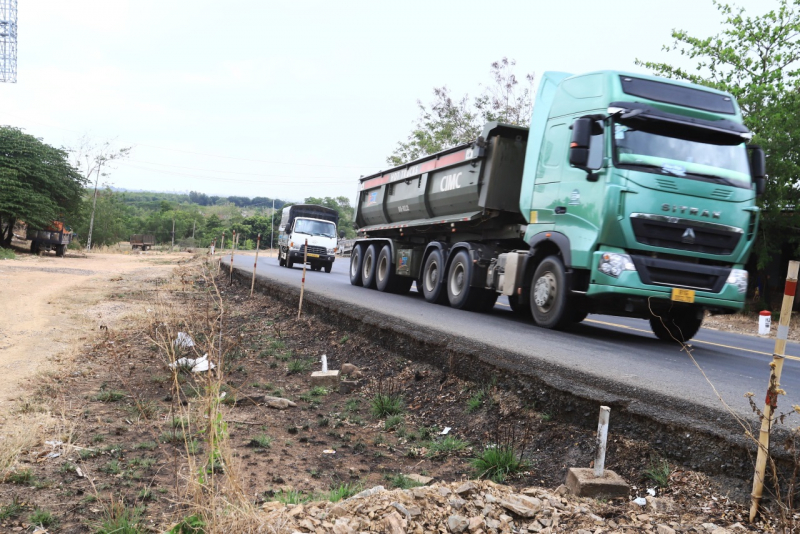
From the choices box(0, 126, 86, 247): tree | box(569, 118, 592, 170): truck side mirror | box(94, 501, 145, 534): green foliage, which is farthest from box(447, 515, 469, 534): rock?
box(0, 126, 86, 247): tree

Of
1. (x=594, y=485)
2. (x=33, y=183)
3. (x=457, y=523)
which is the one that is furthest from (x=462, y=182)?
(x=33, y=183)

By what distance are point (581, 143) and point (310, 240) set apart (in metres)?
22.1

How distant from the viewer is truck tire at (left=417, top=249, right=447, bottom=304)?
1310cm

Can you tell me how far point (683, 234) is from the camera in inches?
318

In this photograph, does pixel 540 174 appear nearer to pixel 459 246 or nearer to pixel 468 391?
pixel 459 246

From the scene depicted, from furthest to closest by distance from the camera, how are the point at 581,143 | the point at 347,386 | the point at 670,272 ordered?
1. the point at 581,143
2. the point at 670,272
3. the point at 347,386

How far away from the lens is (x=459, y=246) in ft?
40.3

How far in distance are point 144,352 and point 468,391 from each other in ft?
16.4

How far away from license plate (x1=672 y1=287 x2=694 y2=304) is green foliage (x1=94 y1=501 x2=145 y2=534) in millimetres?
6576

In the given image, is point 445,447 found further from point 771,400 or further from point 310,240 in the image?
point 310,240

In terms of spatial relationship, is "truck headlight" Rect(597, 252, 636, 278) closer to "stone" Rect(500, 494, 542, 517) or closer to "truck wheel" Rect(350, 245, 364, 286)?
"stone" Rect(500, 494, 542, 517)

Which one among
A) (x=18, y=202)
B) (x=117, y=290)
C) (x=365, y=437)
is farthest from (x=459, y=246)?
(x=18, y=202)

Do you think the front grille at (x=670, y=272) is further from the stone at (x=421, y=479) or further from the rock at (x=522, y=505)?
the rock at (x=522, y=505)

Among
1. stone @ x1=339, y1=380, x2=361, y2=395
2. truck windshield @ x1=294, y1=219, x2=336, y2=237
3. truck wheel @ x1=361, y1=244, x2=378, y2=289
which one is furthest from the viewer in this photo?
truck windshield @ x1=294, y1=219, x2=336, y2=237
